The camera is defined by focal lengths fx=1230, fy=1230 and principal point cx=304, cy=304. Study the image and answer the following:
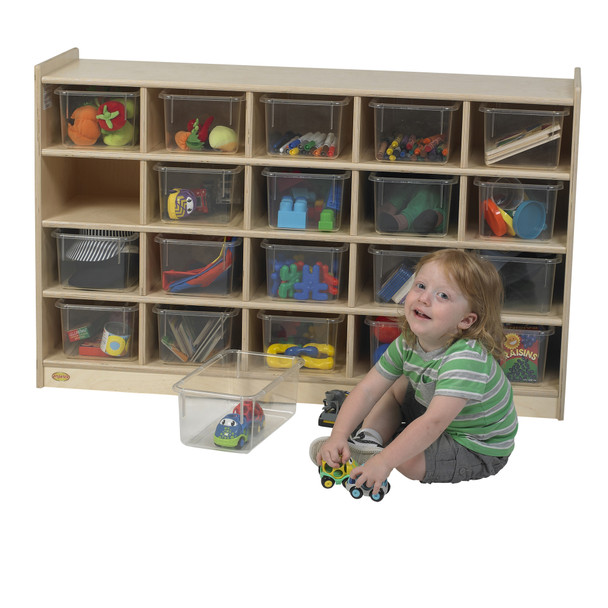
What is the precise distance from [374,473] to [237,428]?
0.63 meters

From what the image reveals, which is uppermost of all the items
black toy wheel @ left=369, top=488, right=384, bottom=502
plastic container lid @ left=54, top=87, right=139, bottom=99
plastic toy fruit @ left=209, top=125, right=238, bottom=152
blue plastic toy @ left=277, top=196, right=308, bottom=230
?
plastic container lid @ left=54, top=87, right=139, bottom=99

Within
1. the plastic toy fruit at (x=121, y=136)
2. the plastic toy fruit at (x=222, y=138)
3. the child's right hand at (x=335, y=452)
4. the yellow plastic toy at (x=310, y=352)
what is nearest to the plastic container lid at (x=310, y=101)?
the plastic toy fruit at (x=222, y=138)

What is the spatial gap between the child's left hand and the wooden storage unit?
2.89 ft

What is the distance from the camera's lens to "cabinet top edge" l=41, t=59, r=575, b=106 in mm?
4293

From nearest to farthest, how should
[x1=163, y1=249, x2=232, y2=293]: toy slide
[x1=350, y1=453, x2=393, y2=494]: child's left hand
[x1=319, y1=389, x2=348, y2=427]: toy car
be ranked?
[x1=350, y1=453, x2=393, y2=494]: child's left hand, [x1=319, y1=389, x2=348, y2=427]: toy car, [x1=163, y1=249, x2=232, y2=293]: toy slide

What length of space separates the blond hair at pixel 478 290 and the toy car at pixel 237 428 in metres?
0.77

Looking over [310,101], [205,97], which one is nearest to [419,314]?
[310,101]

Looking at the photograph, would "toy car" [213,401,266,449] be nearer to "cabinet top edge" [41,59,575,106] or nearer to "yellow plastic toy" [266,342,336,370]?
"yellow plastic toy" [266,342,336,370]

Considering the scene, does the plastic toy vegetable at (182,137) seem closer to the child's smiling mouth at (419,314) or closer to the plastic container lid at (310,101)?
the plastic container lid at (310,101)

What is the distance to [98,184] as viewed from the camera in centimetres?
498

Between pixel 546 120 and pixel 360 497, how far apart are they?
1.51 meters

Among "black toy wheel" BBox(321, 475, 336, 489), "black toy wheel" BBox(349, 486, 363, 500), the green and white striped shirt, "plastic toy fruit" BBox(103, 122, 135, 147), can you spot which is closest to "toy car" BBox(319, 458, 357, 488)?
"black toy wheel" BBox(321, 475, 336, 489)

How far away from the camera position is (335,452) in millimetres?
3896

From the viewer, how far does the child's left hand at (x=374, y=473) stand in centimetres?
372
